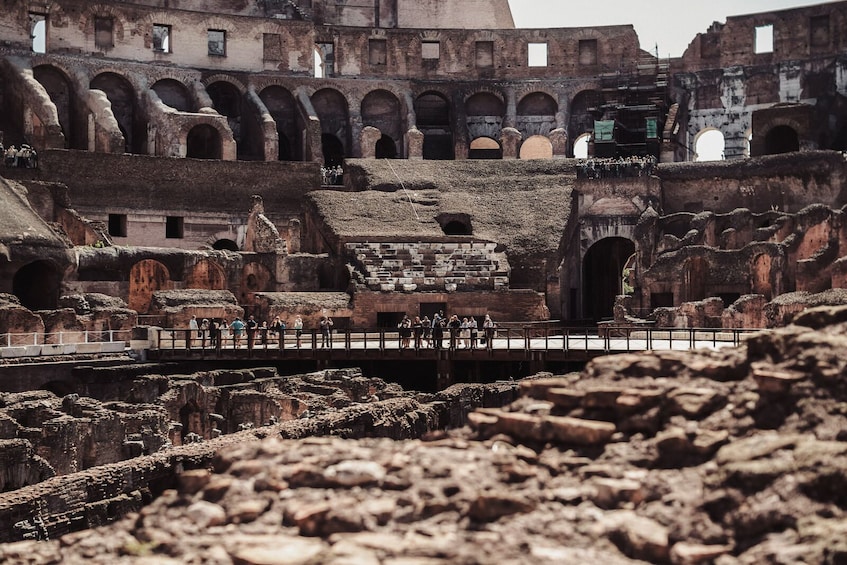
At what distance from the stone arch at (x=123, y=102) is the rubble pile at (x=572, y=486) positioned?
44954mm

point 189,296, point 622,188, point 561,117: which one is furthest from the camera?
point 561,117

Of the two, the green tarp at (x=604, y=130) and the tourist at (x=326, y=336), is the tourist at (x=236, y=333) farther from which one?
the green tarp at (x=604, y=130)

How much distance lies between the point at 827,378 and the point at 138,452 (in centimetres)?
1235

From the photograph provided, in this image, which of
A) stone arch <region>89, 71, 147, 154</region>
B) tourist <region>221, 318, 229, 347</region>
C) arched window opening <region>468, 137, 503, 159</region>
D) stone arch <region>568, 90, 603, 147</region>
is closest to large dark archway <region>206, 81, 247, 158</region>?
stone arch <region>89, 71, 147, 154</region>

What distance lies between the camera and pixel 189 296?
34344 millimetres

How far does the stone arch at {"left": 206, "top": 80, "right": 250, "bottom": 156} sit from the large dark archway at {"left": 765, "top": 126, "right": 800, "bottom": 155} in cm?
2591

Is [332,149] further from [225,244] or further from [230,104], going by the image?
[225,244]

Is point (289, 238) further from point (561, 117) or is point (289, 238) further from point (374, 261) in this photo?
point (561, 117)

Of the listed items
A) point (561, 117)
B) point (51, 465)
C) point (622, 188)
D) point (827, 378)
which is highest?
point (561, 117)

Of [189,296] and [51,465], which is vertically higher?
[189,296]

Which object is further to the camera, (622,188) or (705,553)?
(622,188)

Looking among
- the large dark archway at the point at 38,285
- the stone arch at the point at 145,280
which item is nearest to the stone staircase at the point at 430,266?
the stone arch at the point at 145,280

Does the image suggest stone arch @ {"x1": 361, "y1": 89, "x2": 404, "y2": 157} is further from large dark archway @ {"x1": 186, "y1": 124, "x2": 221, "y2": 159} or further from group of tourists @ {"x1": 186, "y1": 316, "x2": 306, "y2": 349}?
group of tourists @ {"x1": 186, "y1": 316, "x2": 306, "y2": 349}

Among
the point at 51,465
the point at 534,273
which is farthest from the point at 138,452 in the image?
the point at 534,273
